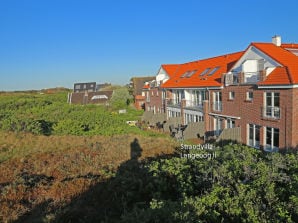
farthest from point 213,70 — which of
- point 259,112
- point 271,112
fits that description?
point 271,112

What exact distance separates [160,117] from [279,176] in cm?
2379

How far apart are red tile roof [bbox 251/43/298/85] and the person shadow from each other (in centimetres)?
1046

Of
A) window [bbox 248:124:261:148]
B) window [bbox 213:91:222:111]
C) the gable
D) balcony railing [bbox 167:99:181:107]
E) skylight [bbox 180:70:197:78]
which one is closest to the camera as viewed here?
the gable

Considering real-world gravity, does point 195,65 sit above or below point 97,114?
above

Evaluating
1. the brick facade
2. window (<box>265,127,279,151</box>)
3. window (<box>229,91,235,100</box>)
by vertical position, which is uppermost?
window (<box>229,91,235,100</box>)

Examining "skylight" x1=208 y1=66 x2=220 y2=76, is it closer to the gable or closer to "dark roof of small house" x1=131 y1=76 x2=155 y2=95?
the gable

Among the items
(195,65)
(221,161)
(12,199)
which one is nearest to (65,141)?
(12,199)

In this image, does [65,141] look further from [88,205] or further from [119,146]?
[88,205]

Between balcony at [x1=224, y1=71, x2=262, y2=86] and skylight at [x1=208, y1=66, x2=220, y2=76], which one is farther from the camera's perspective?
skylight at [x1=208, y1=66, x2=220, y2=76]

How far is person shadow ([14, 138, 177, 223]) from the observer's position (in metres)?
6.17

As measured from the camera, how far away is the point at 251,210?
4836 millimetres

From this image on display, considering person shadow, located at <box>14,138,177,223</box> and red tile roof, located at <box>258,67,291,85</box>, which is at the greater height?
red tile roof, located at <box>258,67,291,85</box>

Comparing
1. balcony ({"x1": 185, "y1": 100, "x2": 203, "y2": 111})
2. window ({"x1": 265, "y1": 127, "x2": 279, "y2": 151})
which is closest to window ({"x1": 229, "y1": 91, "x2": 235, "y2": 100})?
window ({"x1": 265, "y1": 127, "x2": 279, "y2": 151})

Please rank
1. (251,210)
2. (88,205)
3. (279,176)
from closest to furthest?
(251,210) < (279,176) < (88,205)
